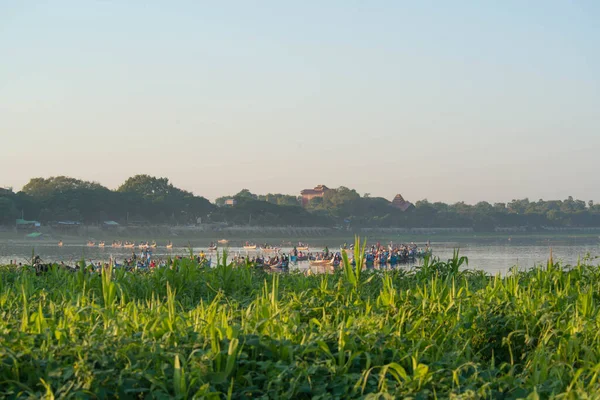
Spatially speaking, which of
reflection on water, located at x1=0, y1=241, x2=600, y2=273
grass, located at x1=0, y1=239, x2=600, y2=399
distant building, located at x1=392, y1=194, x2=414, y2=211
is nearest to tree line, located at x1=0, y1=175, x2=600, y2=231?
distant building, located at x1=392, y1=194, x2=414, y2=211

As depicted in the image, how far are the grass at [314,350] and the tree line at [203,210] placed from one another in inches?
3302

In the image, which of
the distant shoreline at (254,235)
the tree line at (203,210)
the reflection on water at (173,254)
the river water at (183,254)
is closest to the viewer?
the river water at (183,254)

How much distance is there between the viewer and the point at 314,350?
4.30 metres

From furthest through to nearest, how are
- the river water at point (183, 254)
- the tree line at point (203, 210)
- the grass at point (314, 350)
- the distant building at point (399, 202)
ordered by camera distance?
the distant building at point (399, 202)
the tree line at point (203, 210)
the river water at point (183, 254)
the grass at point (314, 350)

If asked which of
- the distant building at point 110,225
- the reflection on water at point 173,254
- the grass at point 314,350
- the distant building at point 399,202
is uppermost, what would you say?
the distant building at point 399,202

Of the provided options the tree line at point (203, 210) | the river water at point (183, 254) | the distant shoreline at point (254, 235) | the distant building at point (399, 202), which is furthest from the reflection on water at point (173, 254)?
the distant building at point (399, 202)

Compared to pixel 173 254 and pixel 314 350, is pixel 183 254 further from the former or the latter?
pixel 314 350

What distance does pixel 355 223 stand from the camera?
133500 mm

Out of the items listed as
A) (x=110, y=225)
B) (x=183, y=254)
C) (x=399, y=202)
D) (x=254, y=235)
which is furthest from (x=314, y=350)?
(x=399, y=202)

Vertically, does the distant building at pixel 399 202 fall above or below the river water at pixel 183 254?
above

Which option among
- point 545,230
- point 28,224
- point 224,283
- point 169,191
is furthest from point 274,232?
point 224,283

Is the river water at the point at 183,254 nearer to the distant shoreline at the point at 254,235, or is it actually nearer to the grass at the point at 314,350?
the distant shoreline at the point at 254,235

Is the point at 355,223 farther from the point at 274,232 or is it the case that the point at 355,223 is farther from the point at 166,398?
the point at 166,398

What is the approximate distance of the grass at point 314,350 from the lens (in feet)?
12.5
